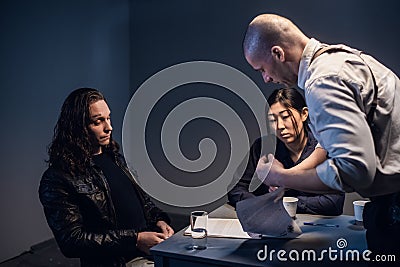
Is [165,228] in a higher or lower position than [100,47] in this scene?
lower

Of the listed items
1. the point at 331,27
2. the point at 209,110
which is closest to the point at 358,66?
the point at 331,27

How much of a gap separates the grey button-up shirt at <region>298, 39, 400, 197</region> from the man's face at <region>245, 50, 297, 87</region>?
0.11m

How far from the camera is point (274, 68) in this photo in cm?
115

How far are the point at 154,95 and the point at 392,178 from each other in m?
2.86

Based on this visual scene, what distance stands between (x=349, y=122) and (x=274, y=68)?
1.02 feet

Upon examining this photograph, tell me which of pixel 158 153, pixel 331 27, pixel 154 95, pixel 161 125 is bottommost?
pixel 158 153

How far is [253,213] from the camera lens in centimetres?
121

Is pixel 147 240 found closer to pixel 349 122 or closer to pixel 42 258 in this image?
pixel 349 122

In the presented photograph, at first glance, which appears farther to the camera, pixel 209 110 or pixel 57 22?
pixel 209 110

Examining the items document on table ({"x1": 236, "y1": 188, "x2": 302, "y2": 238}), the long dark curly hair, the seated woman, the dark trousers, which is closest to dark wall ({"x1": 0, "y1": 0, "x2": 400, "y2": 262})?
→ the long dark curly hair

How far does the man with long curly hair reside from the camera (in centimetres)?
153

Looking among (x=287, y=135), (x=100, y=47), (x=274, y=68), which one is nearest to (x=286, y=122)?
(x=287, y=135)

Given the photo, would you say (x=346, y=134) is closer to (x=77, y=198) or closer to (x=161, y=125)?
(x=77, y=198)

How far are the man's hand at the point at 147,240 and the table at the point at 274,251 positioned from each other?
28cm
